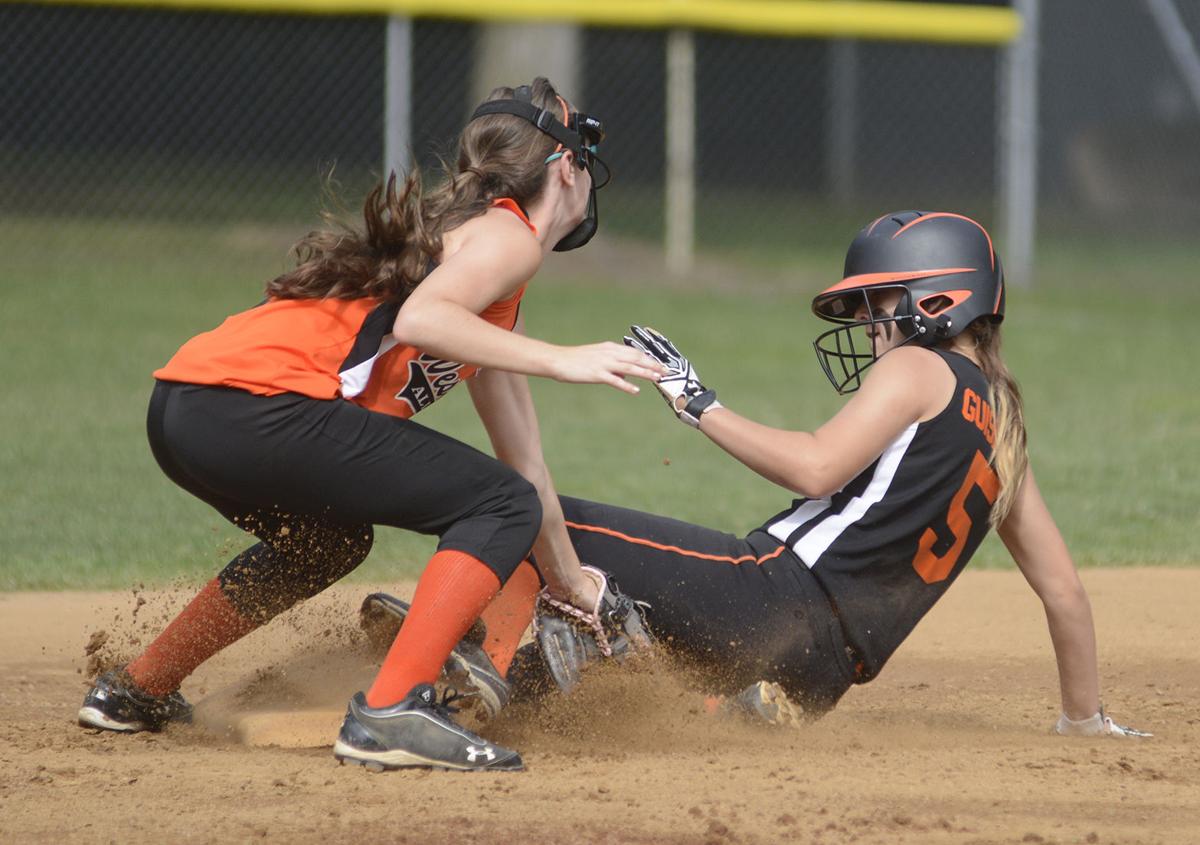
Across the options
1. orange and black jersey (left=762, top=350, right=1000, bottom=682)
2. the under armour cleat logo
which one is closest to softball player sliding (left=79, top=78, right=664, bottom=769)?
the under armour cleat logo

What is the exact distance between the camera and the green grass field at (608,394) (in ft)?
21.2

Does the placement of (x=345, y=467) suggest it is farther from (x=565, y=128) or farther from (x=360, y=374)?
(x=565, y=128)

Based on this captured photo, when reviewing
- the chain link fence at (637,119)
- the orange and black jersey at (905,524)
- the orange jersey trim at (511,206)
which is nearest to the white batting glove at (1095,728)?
the orange and black jersey at (905,524)

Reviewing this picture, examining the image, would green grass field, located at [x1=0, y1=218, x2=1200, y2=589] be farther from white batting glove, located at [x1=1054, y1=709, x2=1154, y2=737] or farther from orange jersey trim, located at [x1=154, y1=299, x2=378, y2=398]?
white batting glove, located at [x1=1054, y1=709, x2=1154, y2=737]

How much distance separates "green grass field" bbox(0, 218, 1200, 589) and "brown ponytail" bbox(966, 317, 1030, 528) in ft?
6.90

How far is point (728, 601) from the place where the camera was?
3.71 meters

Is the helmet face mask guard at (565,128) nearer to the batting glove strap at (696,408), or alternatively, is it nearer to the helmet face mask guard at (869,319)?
the batting glove strap at (696,408)

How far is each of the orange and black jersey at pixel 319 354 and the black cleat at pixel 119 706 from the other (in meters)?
0.89

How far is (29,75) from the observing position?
12609 millimetres

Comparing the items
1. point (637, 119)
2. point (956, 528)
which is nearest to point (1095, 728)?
point (956, 528)

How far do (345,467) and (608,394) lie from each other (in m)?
6.98

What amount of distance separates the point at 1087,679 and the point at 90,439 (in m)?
5.89

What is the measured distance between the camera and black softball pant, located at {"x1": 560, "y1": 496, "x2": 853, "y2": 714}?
3.70m

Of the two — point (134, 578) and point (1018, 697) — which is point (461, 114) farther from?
point (1018, 697)
